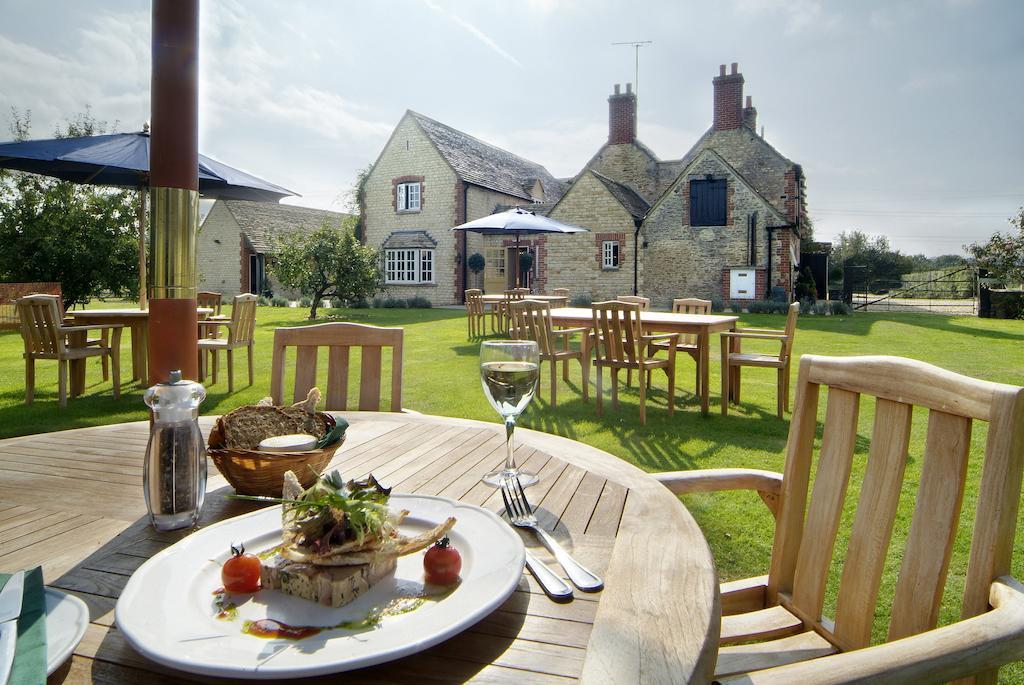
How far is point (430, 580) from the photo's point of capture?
2.66 feet

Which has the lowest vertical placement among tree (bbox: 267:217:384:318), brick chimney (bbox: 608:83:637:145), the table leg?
the table leg

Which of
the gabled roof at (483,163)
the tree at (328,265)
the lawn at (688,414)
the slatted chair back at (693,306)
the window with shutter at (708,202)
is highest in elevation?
the gabled roof at (483,163)

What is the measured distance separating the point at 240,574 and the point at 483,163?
81.9ft

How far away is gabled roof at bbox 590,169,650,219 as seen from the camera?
2114 centimetres

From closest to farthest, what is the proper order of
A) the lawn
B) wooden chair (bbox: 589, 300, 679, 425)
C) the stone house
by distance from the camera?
the lawn
wooden chair (bbox: 589, 300, 679, 425)
the stone house

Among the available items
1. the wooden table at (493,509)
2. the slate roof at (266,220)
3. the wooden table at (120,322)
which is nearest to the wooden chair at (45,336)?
the wooden table at (120,322)

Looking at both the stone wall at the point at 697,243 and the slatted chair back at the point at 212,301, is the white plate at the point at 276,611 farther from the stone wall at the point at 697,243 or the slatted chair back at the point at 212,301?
the stone wall at the point at 697,243

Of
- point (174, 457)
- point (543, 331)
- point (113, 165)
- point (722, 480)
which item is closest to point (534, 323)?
point (543, 331)

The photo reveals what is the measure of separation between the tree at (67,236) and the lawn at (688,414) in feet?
24.9

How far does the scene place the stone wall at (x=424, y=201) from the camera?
2220 centimetres

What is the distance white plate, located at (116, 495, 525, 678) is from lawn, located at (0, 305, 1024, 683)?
2318 mm

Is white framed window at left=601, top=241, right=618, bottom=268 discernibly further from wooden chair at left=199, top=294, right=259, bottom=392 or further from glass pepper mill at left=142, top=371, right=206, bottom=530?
glass pepper mill at left=142, top=371, right=206, bottom=530

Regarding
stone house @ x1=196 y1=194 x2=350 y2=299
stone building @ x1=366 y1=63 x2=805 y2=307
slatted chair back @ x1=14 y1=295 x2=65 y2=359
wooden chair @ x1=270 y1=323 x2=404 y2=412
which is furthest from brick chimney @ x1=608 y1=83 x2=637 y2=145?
wooden chair @ x1=270 y1=323 x2=404 y2=412

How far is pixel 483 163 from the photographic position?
24578 mm
